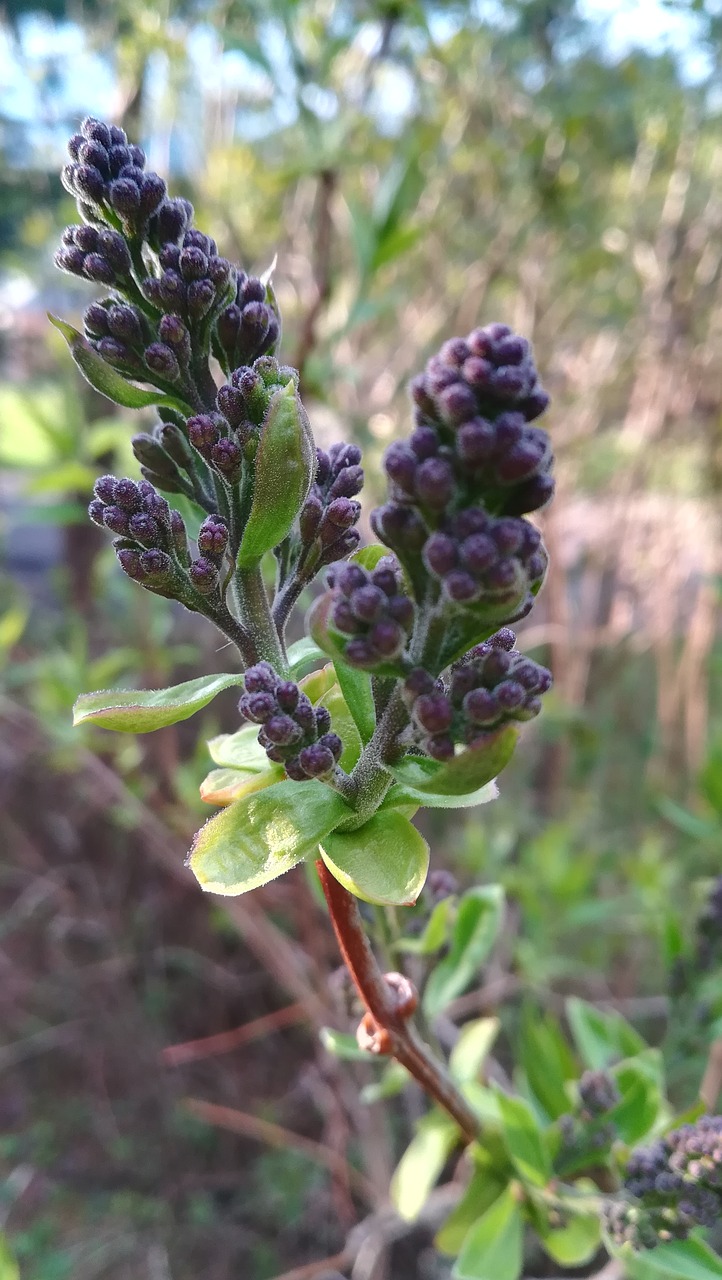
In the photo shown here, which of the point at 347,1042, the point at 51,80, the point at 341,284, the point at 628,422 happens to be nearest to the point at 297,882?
the point at 347,1042

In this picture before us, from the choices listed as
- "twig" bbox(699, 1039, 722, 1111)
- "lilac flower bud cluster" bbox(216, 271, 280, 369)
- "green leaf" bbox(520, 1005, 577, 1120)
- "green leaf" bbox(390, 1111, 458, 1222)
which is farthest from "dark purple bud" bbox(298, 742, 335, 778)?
"twig" bbox(699, 1039, 722, 1111)

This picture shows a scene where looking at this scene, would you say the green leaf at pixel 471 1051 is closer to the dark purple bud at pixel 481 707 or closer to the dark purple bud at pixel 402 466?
the dark purple bud at pixel 481 707

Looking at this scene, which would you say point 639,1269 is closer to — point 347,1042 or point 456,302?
point 347,1042

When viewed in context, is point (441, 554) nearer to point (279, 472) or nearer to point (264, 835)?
point (279, 472)

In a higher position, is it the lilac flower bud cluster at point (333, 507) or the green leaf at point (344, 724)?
the lilac flower bud cluster at point (333, 507)

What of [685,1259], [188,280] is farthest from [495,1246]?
[188,280]

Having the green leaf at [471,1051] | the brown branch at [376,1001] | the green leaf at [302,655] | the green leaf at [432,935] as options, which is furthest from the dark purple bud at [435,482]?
the green leaf at [471,1051]
